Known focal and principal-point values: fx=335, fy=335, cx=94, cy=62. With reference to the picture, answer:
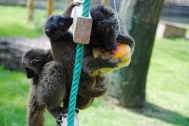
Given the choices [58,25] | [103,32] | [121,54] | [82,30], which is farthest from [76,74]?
[58,25]

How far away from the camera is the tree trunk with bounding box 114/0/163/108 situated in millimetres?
7316

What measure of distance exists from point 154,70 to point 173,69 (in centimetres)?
74

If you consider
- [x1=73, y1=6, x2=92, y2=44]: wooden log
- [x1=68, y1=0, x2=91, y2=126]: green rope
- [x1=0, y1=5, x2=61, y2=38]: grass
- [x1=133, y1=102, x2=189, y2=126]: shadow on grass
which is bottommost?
[x1=133, y1=102, x2=189, y2=126]: shadow on grass

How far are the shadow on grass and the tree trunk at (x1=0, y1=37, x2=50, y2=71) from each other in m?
3.10

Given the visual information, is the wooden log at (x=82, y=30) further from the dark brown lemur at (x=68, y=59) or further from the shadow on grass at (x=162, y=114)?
the shadow on grass at (x=162, y=114)

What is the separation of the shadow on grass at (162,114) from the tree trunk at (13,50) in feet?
10.2

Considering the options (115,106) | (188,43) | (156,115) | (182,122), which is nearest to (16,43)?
(115,106)

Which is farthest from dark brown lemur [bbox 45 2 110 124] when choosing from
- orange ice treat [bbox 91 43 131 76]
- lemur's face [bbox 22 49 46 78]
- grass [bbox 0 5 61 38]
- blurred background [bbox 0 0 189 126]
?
grass [bbox 0 5 61 38]

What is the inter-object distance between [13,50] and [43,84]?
5.10m

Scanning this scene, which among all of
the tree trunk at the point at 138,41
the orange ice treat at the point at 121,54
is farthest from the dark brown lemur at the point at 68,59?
the tree trunk at the point at 138,41

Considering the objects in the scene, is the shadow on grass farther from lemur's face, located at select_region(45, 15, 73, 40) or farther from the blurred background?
lemur's face, located at select_region(45, 15, 73, 40)

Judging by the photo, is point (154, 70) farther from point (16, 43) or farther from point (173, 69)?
point (16, 43)

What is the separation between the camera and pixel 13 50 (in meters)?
8.98

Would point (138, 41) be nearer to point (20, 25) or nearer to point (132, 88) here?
point (132, 88)
